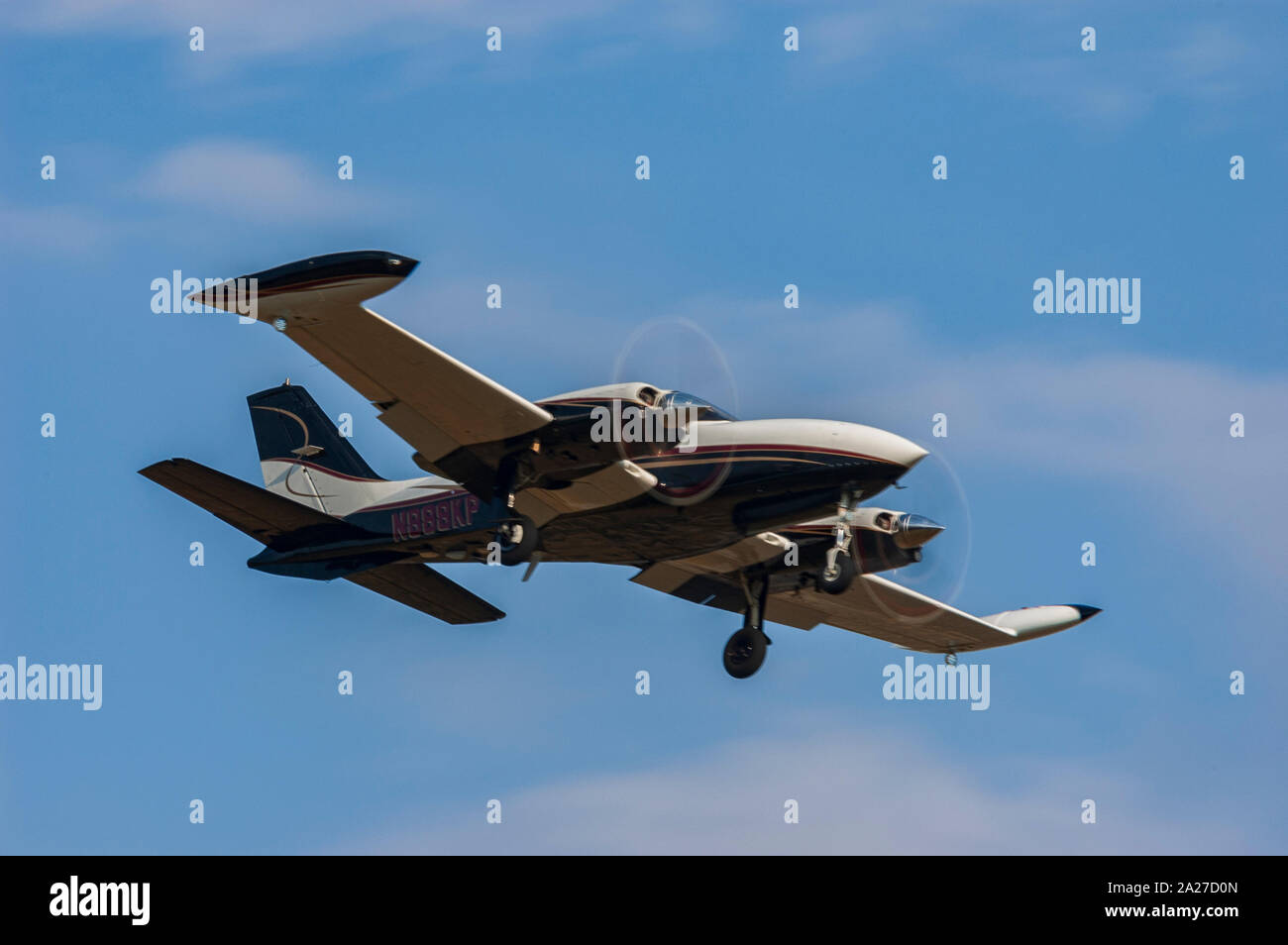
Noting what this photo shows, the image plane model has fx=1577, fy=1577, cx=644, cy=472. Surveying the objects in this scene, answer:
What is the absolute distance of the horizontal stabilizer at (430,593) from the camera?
35.1 m

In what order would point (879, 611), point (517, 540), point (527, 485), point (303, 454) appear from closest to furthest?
point (517, 540) → point (527, 485) → point (303, 454) → point (879, 611)

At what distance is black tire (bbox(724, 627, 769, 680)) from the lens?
33.7 meters

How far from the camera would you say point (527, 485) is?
100ft

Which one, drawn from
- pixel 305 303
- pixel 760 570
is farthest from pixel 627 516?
pixel 305 303

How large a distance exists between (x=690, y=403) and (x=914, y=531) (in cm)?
676

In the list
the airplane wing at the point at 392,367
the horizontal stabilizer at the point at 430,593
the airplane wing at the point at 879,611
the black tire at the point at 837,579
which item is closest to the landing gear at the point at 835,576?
the black tire at the point at 837,579

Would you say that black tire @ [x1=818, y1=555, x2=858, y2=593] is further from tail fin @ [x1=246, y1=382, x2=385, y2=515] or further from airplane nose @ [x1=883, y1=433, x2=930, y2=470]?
tail fin @ [x1=246, y1=382, x2=385, y2=515]

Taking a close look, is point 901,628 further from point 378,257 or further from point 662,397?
point 378,257

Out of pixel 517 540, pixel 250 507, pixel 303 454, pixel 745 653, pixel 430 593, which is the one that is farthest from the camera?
pixel 303 454

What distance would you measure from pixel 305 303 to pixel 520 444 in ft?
17.9

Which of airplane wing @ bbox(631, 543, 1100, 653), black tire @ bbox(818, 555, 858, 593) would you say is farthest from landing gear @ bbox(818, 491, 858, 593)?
airplane wing @ bbox(631, 543, 1100, 653)

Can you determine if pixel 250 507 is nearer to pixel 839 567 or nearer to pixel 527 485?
pixel 527 485

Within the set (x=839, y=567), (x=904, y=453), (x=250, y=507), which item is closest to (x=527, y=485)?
(x=250, y=507)

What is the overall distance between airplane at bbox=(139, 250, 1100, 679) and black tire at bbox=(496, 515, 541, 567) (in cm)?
4
